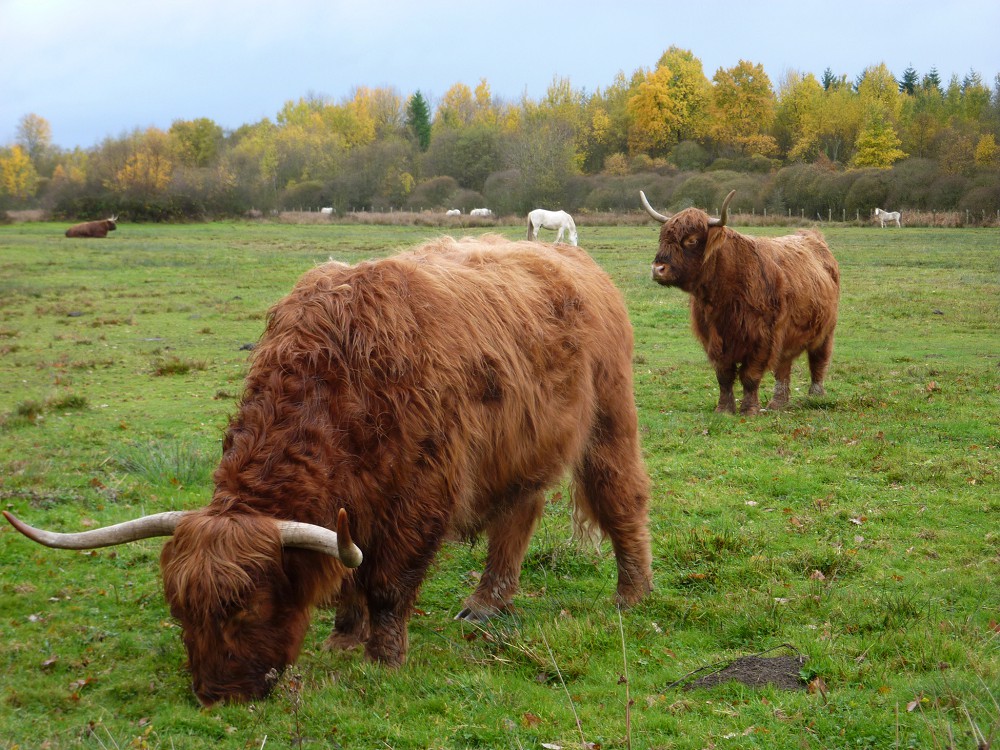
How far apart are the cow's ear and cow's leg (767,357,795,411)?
1.62 meters

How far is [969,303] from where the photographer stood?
62.5 feet

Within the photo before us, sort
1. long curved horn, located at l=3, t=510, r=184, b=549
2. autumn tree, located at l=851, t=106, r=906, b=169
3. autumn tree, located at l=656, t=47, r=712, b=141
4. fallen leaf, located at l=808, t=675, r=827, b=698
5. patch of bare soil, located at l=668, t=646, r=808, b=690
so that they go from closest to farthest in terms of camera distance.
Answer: long curved horn, located at l=3, t=510, r=184, b=549, fallen leaf, located at l=808, t=675, r=827, b=698, patch of bare soil, located at l=668, t=646, r=808, b=690, autumn tree, located at l=851, t=106, r=906, b=169, autumn tree, located at l=656, t=47, r=712, b=141

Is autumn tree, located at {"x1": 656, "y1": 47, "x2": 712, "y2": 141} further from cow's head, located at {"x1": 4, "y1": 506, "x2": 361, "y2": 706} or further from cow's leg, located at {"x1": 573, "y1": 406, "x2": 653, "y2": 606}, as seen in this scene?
cow's head, located at {"x1": 4, "y1": 506, "x2": 361, "y2": 706}

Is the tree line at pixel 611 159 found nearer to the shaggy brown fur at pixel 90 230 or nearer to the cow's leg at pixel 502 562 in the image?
the shaggy brown fur at pixel 90 230

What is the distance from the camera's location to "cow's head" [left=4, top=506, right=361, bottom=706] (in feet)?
11.6

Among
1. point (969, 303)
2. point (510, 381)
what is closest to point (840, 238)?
point (969, 303)

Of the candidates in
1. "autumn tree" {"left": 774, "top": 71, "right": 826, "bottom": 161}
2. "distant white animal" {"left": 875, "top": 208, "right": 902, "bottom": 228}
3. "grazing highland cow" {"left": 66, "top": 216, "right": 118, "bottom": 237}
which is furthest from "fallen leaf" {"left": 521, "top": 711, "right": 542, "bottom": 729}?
"autumn tree" {"left": 774, "top": 71, "right": 826, "bottom": 161}

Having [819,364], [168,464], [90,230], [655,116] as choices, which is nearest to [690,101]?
[655,116]

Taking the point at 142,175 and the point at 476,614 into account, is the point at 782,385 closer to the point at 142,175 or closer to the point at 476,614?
the point at 476,614

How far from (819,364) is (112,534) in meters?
9.97

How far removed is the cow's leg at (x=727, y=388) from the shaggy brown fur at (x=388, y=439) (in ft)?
18.6

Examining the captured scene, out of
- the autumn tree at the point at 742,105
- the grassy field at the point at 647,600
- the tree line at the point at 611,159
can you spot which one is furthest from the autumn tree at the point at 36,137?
the grassy field at the point at 647,600

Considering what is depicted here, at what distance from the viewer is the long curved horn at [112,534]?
3.50 meters

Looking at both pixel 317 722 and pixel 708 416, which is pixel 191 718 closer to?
pixel 317 722
